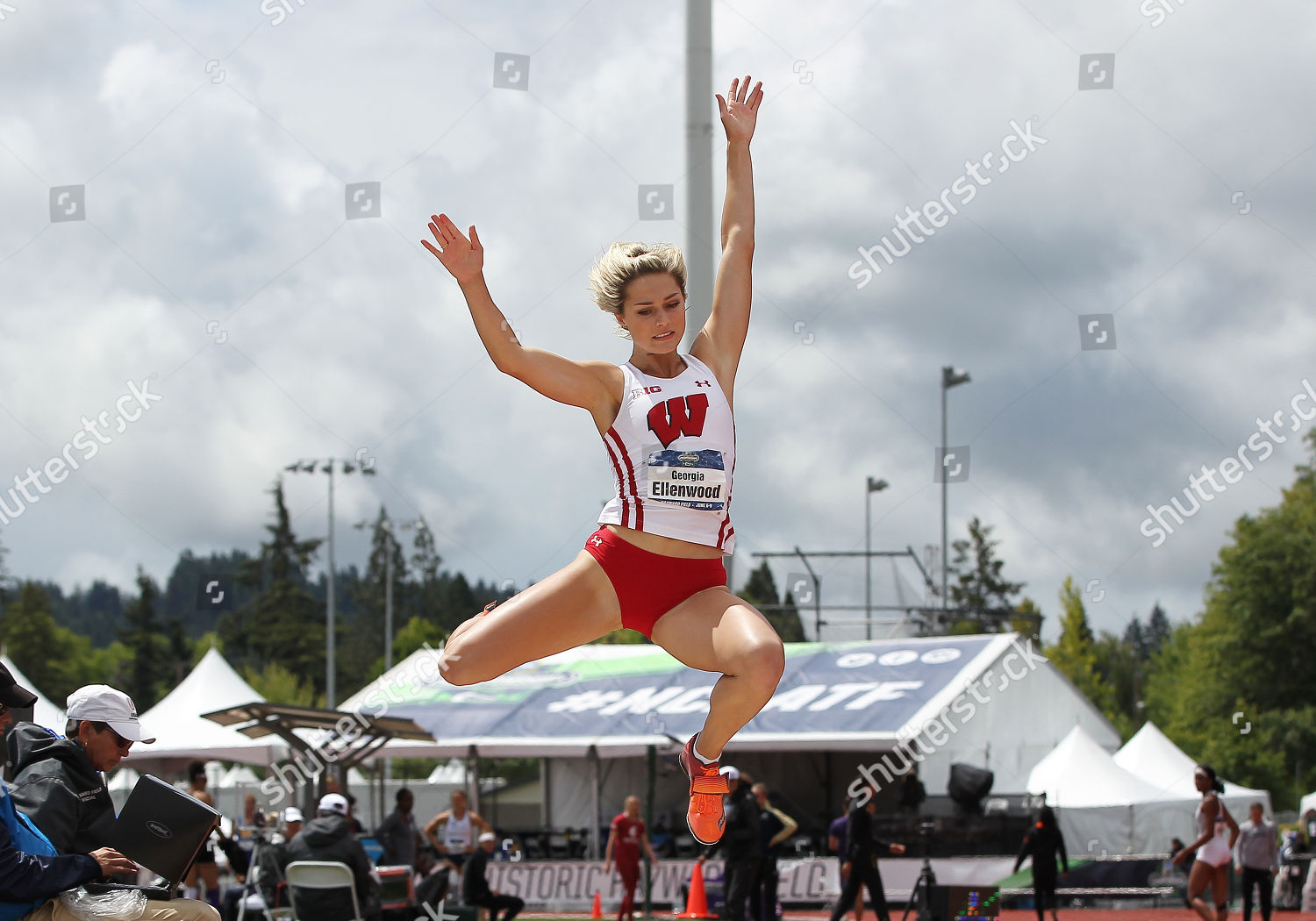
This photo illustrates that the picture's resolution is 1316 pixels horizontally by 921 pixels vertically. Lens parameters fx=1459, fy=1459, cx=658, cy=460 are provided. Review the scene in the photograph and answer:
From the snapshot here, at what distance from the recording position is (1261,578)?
39000mm

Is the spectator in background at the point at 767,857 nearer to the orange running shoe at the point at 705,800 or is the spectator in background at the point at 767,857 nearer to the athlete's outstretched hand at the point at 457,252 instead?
the orange running shoe at the point at 705,800

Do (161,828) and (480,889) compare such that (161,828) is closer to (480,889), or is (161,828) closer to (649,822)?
(480,889)

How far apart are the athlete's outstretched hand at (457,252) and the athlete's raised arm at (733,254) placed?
0.86 meters

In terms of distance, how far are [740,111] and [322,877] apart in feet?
24.9

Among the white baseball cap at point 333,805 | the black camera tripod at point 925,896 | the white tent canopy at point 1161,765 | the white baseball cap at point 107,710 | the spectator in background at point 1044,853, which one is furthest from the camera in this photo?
the white tent canopy at point 1161,765

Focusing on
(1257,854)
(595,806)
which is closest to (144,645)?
(595,806)

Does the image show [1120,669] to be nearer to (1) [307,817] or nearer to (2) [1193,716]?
(2) [1193,716]

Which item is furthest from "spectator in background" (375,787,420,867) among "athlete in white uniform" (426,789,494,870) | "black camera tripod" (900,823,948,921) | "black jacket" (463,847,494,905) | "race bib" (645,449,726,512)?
"race bib" (645,449,726,512)

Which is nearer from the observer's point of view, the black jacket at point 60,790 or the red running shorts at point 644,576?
the red running shorts at point 644,576

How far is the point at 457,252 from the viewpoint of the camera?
460cm

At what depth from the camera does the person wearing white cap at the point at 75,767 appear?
16.3 feet

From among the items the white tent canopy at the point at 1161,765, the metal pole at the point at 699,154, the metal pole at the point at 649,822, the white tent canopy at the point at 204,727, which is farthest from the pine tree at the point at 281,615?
the metal pole at the point at 699,154

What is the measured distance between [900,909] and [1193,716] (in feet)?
84.0

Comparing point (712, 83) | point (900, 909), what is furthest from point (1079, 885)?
point (712, 83)
